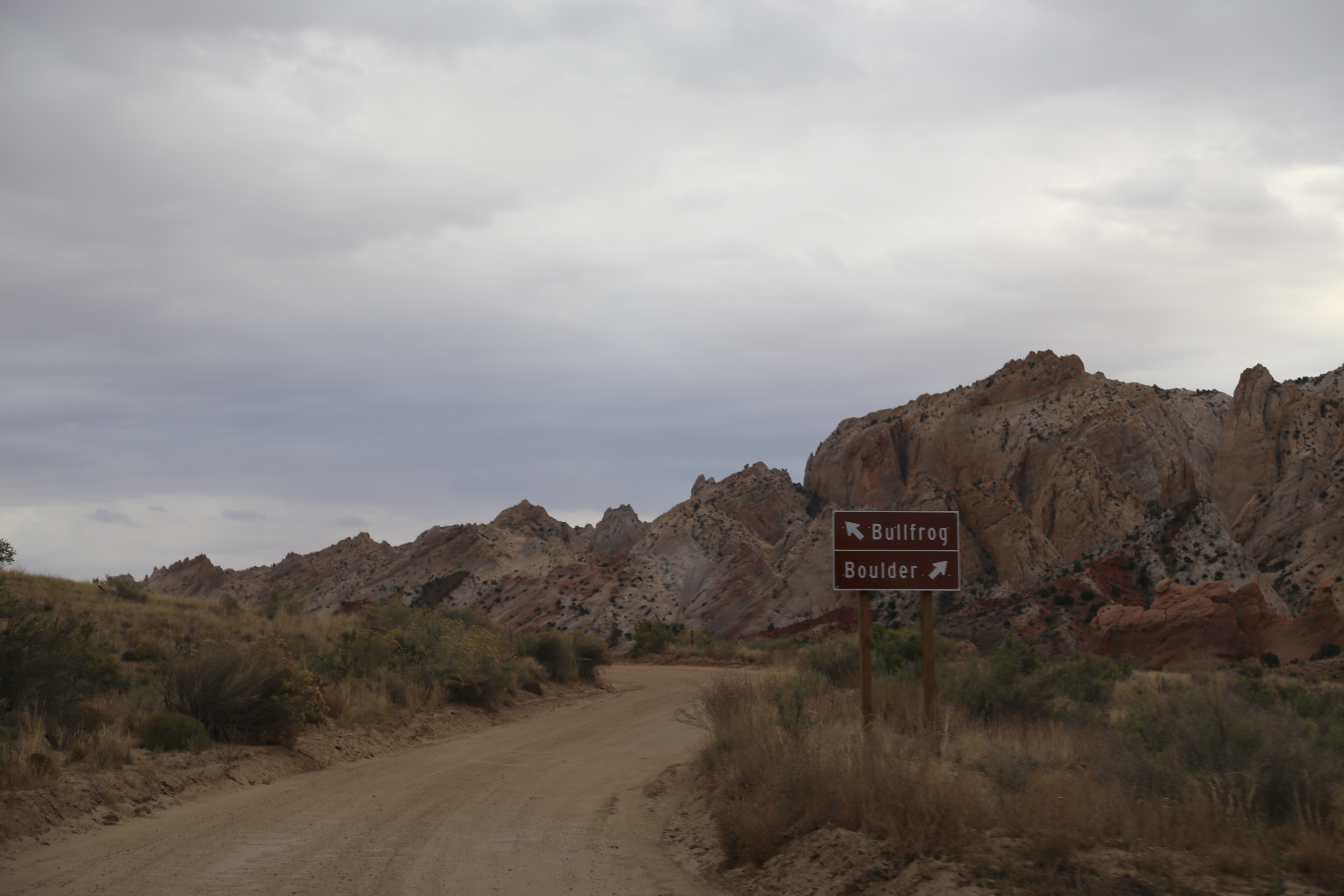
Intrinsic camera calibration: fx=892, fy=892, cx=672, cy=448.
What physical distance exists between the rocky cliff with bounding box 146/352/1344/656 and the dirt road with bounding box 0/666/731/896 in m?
32.6

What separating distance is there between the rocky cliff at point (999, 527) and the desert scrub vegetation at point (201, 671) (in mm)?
29468

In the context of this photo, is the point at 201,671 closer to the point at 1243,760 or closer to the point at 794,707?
the point at 794,707

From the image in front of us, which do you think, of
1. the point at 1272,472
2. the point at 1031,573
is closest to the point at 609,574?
the point at 1031,573

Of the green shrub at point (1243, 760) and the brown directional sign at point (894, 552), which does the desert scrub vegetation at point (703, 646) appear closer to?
the brown directional sign at point (894, 552)

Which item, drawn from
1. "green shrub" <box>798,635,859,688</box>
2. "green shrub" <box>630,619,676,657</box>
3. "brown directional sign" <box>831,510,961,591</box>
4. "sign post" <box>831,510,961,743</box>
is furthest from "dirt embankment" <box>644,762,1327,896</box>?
"green shrub" <box>630,619,676,657</box>

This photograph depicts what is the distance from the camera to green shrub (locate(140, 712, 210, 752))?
11.9m

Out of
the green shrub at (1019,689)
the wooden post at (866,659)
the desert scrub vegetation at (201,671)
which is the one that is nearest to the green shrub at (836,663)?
the green shrub at (1019,689)

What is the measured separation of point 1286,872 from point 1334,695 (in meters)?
14.0

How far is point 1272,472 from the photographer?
68125mm

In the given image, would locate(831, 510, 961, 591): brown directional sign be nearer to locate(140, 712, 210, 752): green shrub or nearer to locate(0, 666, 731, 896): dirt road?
locate(0, 666, 731, 896): dirt road

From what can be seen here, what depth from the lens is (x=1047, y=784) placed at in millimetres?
6754

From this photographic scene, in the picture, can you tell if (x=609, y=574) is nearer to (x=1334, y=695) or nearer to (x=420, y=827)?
(x=1334, y=695)

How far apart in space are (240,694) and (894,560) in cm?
972

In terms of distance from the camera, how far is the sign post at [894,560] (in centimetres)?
995
